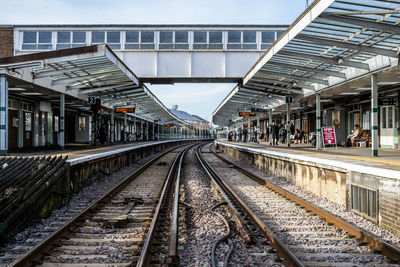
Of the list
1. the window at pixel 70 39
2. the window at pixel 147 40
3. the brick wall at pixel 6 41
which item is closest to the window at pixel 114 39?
the window at pixel 147 40

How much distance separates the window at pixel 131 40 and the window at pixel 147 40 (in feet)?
1.12

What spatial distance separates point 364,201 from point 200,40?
19635mm

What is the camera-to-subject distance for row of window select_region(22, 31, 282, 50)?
24.4m

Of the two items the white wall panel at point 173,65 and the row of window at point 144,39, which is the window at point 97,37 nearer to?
the row of window at point 144,39

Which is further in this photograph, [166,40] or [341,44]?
[166,40]

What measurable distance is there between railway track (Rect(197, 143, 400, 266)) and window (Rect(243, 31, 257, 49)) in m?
17.6

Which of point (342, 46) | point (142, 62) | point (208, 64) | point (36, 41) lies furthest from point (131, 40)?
point (342, 46)

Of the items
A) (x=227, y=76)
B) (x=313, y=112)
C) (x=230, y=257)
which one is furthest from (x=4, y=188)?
(x=313, y=112)

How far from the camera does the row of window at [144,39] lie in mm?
24406

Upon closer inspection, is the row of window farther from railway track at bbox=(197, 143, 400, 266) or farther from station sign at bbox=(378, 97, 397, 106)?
railway track at bbox=(197, 143, 400, 266)

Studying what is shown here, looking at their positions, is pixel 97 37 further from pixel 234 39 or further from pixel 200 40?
pixel 234 39

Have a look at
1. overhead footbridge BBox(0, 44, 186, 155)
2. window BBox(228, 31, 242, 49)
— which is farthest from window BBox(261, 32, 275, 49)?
overhead footbridge BBox(0, 44, 186, 155)

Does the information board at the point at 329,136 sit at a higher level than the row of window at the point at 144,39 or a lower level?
lower

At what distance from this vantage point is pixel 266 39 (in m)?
24.7
